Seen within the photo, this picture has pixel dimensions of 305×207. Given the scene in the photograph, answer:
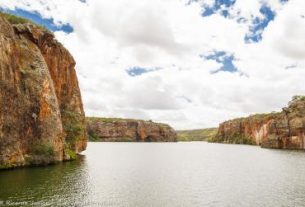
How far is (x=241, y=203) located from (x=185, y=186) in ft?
38.1

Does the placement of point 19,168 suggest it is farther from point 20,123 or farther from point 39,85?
point 39,85

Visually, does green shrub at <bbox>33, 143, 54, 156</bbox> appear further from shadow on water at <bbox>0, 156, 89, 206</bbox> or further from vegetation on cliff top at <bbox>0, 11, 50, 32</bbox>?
vegetation on cliff top at <bbox>0, 11, 50, 32</bbox>

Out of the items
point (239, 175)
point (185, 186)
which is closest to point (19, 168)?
point (185, 186)

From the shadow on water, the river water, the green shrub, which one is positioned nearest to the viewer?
the shadow on water

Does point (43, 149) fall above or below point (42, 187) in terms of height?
above

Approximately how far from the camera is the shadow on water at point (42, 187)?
3612cm

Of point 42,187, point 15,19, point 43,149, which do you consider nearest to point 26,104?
point 43,149

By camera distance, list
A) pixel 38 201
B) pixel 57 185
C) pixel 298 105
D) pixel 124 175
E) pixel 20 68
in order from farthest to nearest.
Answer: pixel 298 105 → pixel 20 68 → pixel 124 175 → pixel 57 185 → pixel 38 201

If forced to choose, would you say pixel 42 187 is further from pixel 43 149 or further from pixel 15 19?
pixel 15 19

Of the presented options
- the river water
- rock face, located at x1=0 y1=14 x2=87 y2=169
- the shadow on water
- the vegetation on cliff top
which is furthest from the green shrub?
the vegetation on cliff top

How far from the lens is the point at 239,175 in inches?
2437

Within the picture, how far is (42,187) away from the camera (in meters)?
43.7

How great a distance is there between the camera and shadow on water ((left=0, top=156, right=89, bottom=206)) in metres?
36.1

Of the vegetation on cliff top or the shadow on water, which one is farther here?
the vegetation on cliff top
